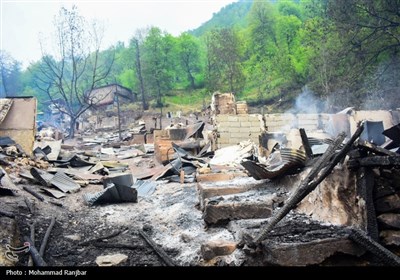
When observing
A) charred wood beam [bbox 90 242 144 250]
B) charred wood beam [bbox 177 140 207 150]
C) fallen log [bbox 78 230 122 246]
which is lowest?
fallen log [bbox 78 230 122 246]

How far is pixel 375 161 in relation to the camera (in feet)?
8.73

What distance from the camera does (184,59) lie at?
4609cm

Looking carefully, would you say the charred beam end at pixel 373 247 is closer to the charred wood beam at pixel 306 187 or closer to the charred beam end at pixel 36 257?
the charred wood beam at pixel 306 187

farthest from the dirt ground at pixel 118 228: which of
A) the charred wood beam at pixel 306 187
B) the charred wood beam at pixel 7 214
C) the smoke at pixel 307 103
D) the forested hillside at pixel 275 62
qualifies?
A: the smoke at pixel 307 103

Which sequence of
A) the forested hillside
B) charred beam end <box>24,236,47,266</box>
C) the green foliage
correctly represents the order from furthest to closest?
1. the green foliage
2. the forested hillside
3. charred beam end <box>24,236,47,266</box>

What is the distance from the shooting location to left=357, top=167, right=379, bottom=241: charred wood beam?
2646 mm

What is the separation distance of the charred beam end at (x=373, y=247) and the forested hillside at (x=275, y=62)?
12229 mm

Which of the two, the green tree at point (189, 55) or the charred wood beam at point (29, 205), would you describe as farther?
the green tree at point (189, 55)

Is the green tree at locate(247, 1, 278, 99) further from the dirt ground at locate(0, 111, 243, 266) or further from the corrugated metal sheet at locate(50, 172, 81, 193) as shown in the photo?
the dirt ground at locate(0, 111, 243, 266)

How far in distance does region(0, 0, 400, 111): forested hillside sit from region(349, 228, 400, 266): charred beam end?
12229 millimetres

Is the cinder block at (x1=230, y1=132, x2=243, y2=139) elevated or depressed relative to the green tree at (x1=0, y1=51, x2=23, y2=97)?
depressed

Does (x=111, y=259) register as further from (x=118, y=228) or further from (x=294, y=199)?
(x=294, y=199)

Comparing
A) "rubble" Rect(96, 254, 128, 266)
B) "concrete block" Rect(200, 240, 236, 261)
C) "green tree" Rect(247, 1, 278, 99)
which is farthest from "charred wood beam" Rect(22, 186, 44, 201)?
"green tree" Rect(247, 1, 278, 99)

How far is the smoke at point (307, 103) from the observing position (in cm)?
2245
